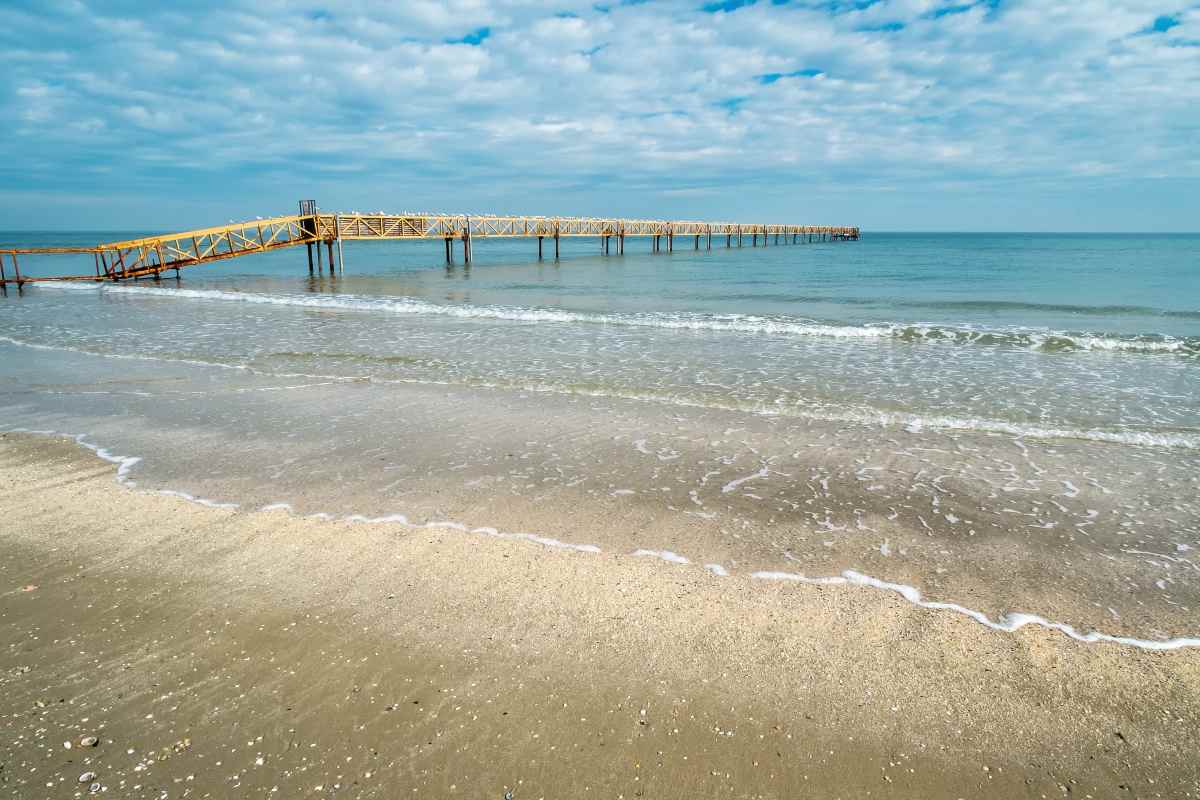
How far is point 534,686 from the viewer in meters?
3.10

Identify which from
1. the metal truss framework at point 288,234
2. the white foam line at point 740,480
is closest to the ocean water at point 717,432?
the white foam line at point 740,480

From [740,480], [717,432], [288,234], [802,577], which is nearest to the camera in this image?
[802,577]

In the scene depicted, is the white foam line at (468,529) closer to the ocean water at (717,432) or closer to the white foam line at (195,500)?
the ocean water at (717,432)

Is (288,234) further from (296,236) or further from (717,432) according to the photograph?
(717,432)

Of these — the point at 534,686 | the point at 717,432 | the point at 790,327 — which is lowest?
the point at 534,686

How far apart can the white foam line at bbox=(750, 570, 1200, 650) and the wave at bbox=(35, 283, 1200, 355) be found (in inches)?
494

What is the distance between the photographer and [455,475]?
608cm

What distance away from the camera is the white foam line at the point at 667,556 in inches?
174

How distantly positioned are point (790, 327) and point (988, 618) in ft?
45.8

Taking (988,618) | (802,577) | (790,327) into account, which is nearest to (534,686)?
(802,577)

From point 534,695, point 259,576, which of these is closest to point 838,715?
point 534,695

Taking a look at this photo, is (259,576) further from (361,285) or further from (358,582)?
(361,285)

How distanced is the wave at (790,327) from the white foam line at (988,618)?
12.5 m

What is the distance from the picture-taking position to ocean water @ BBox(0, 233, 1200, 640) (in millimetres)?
4684
